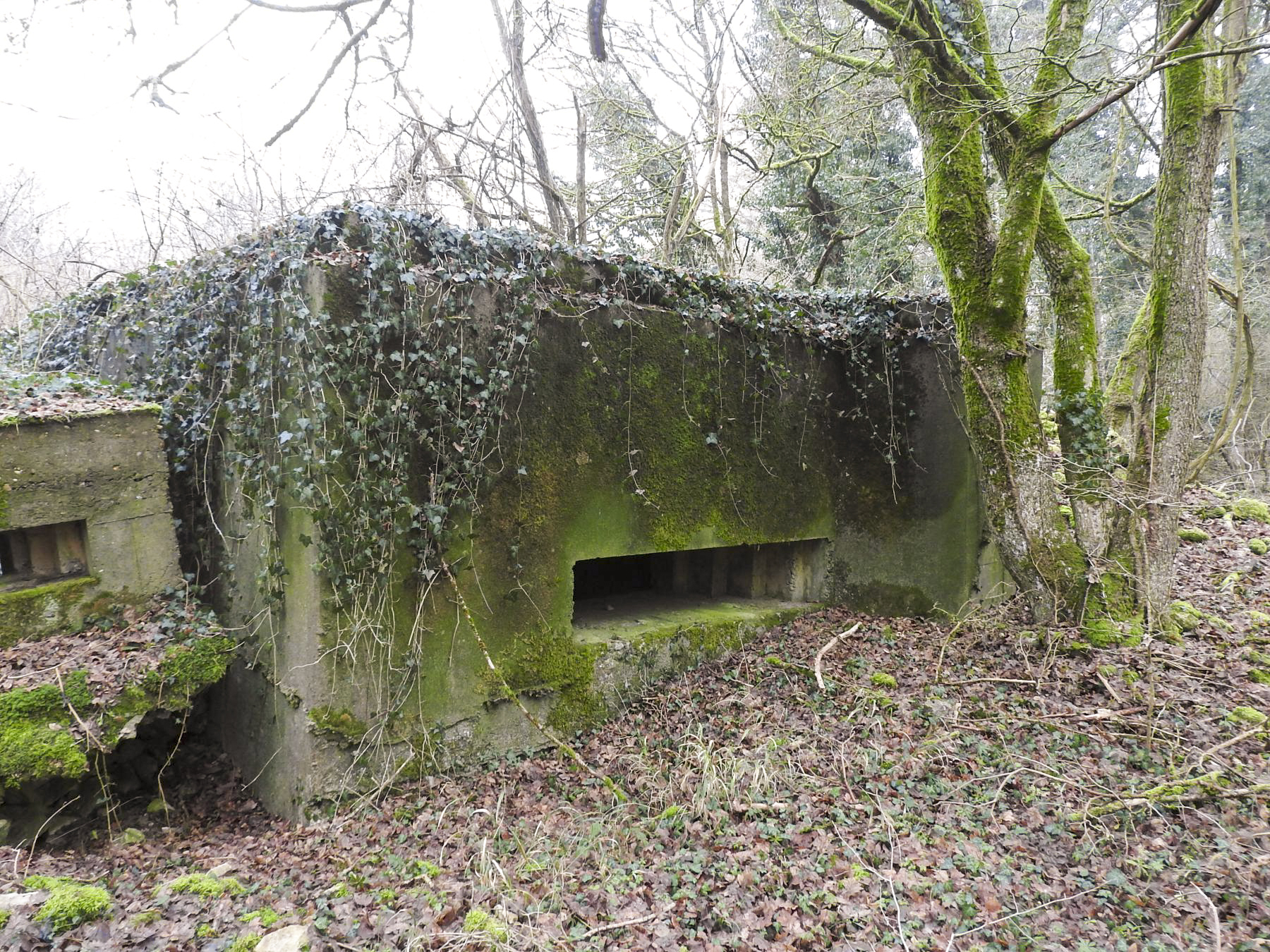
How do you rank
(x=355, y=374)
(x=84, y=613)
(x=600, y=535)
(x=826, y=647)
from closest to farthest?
(x=355, y=374) → (x=84, y=613) → (x=600, y=535) → (x=826, y=647)

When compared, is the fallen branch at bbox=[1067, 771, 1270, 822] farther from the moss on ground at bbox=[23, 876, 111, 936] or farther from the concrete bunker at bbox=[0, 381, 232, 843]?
the concrete bunker at bbox=[0, 381, 232, 843]

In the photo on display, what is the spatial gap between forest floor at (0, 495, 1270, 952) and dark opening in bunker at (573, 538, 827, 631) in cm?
84

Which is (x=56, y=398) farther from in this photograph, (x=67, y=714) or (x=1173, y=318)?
(x=1173, y=318)

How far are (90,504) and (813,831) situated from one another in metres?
4.05

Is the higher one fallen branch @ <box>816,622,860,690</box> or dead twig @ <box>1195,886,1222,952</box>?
fallen branch @ <box>816,622,860,690</box>

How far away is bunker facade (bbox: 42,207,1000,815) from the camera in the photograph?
3.64m

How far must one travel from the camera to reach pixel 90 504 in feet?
12.5

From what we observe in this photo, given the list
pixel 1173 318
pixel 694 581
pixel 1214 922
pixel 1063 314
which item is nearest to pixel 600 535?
pixel 694 581

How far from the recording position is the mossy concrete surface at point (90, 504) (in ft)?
11.7

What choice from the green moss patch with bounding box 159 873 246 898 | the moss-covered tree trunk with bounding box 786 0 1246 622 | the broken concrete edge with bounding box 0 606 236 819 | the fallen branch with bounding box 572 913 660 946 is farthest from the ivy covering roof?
the moss-covered tree trunk with bounding box 786 0 1246 622

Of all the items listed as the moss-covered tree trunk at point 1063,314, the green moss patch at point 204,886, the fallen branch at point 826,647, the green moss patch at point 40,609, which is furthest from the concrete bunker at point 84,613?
the moss-covered tree trunk at point 1063,314

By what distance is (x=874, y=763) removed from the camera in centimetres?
369

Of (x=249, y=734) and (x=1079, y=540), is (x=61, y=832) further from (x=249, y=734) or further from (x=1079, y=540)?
(x=1079, y=540)

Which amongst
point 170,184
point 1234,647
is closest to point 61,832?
point 170,184
